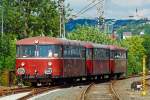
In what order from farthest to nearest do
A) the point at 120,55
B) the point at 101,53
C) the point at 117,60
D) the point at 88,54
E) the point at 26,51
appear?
the point at 120,55
the point at 117,60
the point at 101,53
the point at 88,54
the point at 26,51

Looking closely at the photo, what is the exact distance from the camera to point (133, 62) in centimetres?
8962

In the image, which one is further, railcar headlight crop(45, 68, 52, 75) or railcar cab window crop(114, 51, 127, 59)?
railcar cab window crop(114, 51, 127, 59)

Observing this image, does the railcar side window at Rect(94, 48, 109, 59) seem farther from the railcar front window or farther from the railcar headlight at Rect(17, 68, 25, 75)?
the railcar headlight at Rect(17, 68, 25, 75)

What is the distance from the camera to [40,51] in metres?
36.8

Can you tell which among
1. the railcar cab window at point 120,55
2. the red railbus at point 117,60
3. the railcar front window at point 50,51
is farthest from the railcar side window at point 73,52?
the railcar cab window at point 120,55

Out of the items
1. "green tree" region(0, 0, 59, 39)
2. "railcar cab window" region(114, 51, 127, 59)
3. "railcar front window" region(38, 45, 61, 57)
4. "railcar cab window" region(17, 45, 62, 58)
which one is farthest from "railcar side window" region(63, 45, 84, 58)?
"green tree" region(0, 0, 59, 39)

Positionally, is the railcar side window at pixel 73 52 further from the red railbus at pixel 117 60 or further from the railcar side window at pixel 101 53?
the red railbus at pixel 117 60

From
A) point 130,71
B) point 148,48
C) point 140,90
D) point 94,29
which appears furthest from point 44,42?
point 148,48

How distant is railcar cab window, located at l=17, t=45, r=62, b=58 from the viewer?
36656 mm

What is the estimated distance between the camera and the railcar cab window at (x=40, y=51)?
36656 mm

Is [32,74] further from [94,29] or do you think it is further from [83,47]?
[94,29]

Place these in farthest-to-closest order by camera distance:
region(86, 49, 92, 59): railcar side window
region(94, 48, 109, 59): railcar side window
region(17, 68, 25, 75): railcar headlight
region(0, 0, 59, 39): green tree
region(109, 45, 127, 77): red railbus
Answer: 1. region(0, 0, 59, 39): green tree
2. region(109, 45, 127, 77): red railbus
3. region(94, 48, 109, 59): railcar side window
4. region(86, 49, 92, 59): railcar side window
5. region(17, 68, 25, 75): railcar headlight

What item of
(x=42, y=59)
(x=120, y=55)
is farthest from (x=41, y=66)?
(x=120, y=55)

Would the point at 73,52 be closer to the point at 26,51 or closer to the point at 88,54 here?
the point at 26,51
